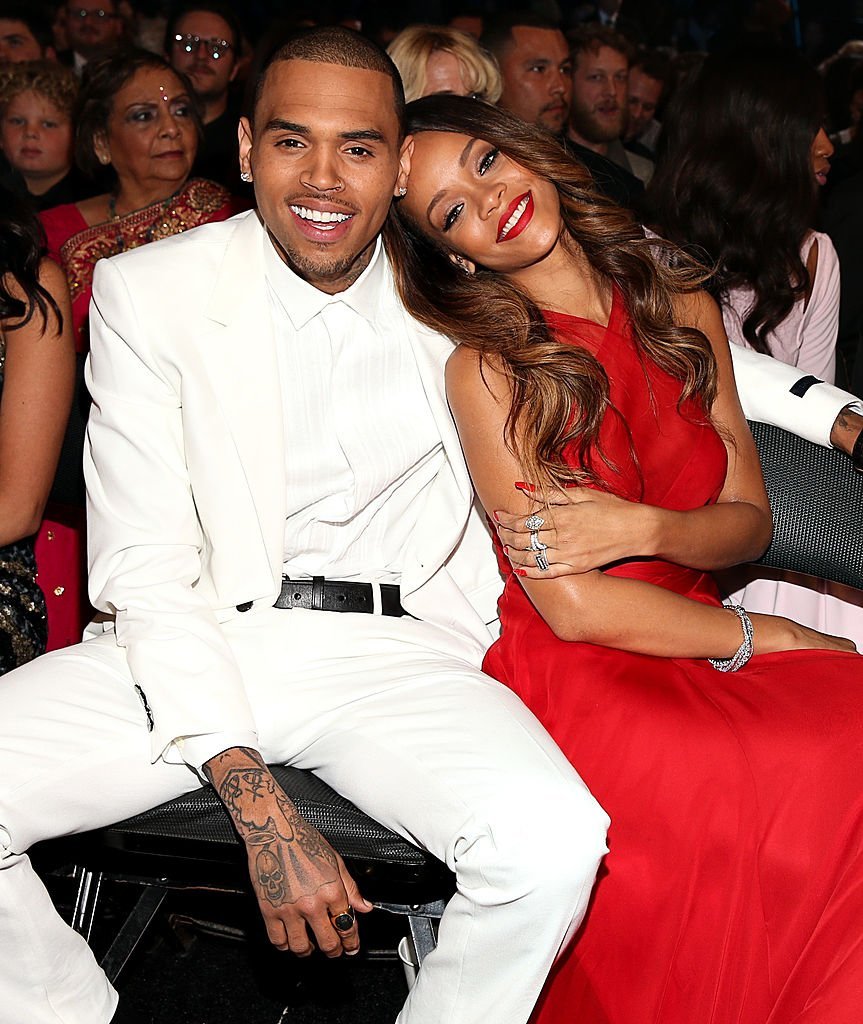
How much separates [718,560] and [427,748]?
27.4 inches

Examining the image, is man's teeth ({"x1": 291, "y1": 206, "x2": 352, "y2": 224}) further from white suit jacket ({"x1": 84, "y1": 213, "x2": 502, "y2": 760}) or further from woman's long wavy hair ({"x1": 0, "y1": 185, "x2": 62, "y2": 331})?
woman's long wavy hair ({"x1": 0, "y1": 185, "x2": 62, "y2": 331})

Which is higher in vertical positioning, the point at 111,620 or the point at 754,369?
the point at 754,369

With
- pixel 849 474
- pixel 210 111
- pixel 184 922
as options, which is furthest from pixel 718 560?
pixel 210 111

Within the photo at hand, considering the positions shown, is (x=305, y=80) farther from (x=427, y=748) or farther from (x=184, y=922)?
(x=184, y=922)

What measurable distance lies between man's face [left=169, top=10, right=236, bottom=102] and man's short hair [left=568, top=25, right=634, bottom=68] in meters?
1.55

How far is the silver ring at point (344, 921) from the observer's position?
175 centimetres

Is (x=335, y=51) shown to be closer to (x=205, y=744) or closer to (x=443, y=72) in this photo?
(x=205, y=744)

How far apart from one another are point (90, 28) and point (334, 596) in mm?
5290

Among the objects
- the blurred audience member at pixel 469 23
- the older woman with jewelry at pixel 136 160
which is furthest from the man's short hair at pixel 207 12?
the older woman with jewelry at pixel 136 160

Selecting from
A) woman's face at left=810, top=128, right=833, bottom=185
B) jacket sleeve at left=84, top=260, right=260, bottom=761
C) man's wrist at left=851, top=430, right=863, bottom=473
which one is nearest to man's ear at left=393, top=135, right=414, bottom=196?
jacket sleeve at left=84, top=260, right=260, bottom=761

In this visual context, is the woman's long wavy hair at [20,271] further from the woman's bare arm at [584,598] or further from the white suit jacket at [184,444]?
the woman's bare arm at [584,598]

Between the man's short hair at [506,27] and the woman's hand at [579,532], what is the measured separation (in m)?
3.18

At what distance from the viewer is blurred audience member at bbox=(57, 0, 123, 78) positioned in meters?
6.32

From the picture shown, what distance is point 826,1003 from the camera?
65.6 inches
